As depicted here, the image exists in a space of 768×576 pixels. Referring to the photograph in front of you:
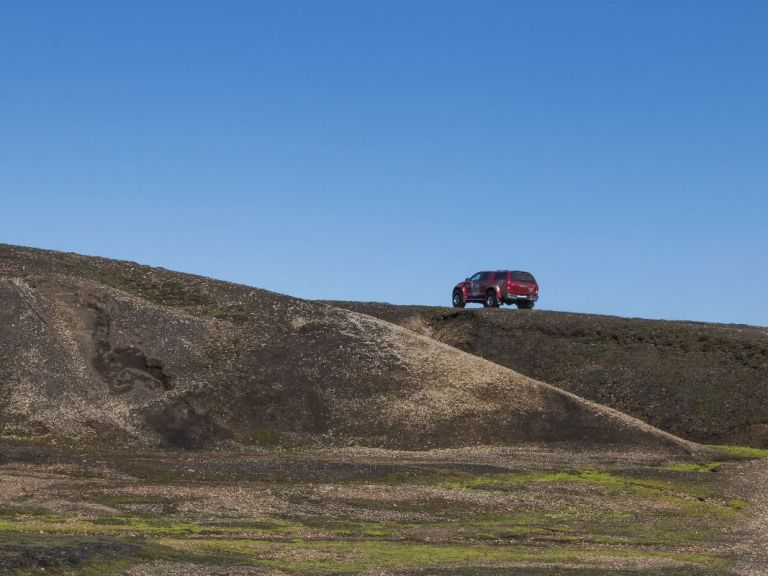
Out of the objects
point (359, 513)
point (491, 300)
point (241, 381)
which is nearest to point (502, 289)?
point (491, 300)

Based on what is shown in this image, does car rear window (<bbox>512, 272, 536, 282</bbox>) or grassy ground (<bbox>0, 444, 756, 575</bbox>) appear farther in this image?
car rear window (<bbox>512, 272, 536, 282</bbox>)

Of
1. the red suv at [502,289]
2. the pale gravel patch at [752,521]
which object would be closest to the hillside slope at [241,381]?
the pale gravel patch at [752,521]

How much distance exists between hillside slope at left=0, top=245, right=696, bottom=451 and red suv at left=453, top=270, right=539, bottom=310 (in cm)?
2128

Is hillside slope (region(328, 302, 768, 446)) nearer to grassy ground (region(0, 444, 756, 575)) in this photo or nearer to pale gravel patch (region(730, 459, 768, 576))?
pale gravel patch (region(730, 459, 768, 576))

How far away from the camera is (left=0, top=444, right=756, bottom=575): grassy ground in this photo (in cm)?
2359

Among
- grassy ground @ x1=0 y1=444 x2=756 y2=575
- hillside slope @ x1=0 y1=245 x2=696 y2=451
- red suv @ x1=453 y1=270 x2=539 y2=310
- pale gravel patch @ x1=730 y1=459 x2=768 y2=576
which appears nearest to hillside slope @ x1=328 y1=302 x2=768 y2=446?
red suv @ x1=453 y1=270 x2=539 y2=310

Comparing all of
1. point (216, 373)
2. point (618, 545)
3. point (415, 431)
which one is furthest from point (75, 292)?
point (618, 545)

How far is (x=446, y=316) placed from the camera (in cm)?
7900

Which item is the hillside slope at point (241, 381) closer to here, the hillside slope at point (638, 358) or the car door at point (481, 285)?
the hillside slope at point (638, 358)

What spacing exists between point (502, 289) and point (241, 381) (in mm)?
32509

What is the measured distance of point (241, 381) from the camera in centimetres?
5362

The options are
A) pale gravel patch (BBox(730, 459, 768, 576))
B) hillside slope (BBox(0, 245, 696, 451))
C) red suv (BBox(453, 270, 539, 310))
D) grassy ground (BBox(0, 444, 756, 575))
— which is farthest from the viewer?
red suv (BBox(453, 270, 539, 310))

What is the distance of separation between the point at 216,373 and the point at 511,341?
25.5 metres

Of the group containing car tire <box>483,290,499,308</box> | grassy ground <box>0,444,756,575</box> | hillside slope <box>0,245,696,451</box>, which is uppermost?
car tire <box>483,290,499,308</box>
